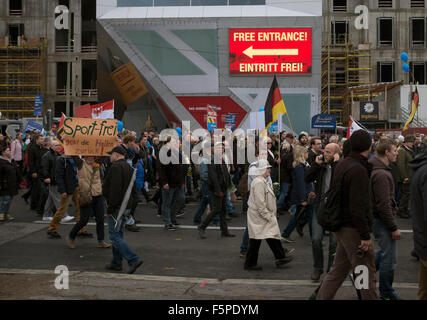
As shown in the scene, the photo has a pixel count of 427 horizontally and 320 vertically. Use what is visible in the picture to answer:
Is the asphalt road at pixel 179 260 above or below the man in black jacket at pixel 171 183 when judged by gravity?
below

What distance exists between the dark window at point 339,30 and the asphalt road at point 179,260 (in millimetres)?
33803

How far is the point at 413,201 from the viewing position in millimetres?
4828

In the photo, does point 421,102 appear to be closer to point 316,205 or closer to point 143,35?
point 143,35

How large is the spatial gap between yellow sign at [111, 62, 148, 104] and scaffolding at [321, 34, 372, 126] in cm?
1756

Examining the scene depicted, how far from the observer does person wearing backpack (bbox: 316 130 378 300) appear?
15.8 feet

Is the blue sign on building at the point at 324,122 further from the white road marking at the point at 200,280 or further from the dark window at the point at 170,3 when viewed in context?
the white road marking at the point at 200,280

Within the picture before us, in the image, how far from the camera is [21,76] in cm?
4375

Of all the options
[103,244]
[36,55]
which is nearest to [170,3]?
[36,55]

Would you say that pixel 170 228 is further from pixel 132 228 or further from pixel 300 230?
pixel 300 230

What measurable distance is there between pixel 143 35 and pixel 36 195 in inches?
686

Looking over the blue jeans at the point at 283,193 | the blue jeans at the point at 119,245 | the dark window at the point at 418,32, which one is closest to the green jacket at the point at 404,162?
the blue jeans at the point at 283,193

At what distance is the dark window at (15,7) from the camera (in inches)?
1734

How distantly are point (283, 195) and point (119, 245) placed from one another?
6.03 metres

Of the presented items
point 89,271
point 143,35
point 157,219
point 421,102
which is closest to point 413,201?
point 89,271
